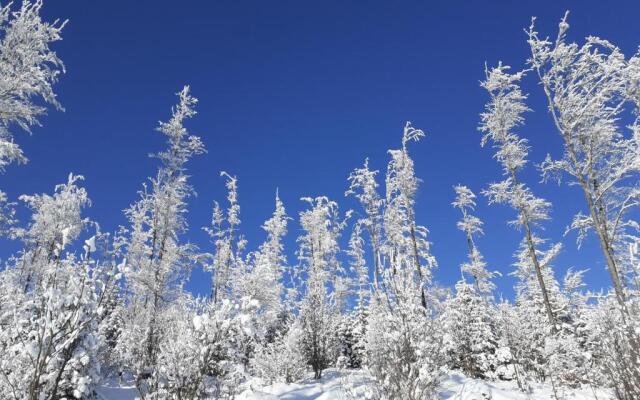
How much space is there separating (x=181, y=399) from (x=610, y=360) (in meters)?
6.03

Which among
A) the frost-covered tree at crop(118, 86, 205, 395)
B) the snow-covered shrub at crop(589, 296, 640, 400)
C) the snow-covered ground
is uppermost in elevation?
the frost-covered tree at crop(118, 86, 205, 395)

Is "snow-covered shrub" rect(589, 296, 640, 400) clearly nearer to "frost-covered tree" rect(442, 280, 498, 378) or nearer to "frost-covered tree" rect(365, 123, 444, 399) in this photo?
"frost-covered tree" rect(365, 123, 444, 399)

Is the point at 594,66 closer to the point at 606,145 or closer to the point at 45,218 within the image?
the point at 606,145

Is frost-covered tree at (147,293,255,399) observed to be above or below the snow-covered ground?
above

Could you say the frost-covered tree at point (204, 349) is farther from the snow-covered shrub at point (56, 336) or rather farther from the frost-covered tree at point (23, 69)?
the frost-covered tree at point (23, 69)

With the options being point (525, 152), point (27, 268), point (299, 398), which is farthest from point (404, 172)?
point (27, 268)

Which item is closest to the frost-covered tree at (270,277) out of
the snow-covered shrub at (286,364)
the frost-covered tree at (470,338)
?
the snow-covered shrub at (286,364)

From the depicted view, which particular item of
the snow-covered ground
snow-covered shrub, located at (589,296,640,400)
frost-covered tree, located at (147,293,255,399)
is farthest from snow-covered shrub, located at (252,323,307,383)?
snow-covered shrub, located at (589,296,640,400)

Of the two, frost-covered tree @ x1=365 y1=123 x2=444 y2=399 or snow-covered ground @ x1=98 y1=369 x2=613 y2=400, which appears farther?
snow-covered ground @ x1=98 y1=369 x2=613 y2=400

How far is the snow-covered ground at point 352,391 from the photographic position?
32.7 ft

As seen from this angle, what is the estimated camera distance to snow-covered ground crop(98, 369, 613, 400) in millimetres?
9969

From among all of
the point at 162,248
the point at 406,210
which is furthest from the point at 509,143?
the point at 162,248

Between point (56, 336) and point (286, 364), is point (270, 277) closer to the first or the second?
point (286, 364)

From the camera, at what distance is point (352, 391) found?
28.3 ft
